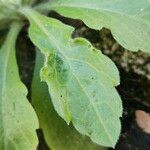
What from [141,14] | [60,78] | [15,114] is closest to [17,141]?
[15,114]

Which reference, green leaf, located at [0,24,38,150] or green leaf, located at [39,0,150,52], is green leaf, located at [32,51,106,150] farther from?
green leaf, located at [39,0,150,52]

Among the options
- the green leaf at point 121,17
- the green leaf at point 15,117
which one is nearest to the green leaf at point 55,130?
the green leaf at point 15,117

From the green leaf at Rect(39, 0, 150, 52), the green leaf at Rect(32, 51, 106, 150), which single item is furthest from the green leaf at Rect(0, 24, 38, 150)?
the green leaf at Rect(39, 0, 150, 52)

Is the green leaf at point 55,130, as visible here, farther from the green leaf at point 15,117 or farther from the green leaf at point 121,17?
the green leaf at point 121,17

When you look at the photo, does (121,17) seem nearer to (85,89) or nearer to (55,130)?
(85,89)

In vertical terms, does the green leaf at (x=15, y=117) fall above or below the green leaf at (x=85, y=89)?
below

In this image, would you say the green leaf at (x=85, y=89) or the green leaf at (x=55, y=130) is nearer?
the green leaf at (x=85, y=89)
